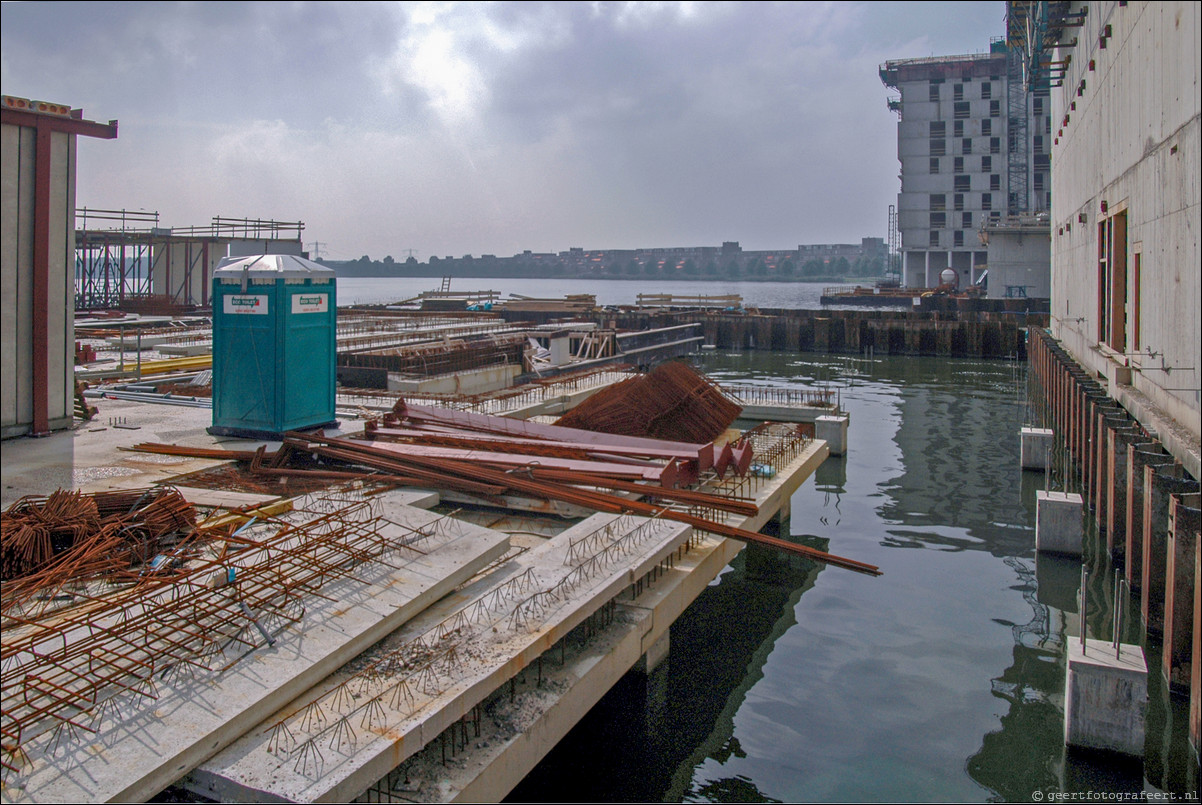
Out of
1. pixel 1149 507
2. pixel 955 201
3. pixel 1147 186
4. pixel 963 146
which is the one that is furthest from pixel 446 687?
pixel 963 146

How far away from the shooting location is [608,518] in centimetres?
1034

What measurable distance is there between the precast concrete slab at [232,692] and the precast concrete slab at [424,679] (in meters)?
0.15

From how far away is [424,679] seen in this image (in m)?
6.48

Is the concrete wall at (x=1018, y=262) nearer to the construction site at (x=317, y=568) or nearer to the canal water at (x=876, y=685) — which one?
the canal water at (x=876, y=685)

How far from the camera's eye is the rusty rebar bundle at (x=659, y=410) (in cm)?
1775

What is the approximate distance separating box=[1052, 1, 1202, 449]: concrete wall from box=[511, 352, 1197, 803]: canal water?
3626 millimetres

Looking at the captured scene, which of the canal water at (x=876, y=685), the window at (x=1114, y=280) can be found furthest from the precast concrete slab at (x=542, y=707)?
the window at (x=1114, y=280)

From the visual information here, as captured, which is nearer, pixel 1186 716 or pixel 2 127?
pixel 1186 716

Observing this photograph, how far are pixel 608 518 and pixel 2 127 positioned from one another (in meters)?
9.56

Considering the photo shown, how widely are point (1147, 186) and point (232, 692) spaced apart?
17.3 meters

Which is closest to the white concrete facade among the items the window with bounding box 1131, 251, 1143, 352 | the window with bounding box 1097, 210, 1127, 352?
the window with bounding box 1097, 210, 1127, 352

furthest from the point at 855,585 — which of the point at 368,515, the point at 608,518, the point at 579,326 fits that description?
the point at 579,326

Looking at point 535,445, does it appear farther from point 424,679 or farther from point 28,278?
point 424,679

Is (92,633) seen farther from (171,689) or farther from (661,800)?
(661,800)
